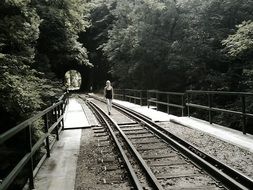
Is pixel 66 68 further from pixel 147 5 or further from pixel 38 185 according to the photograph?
pixel 38 185

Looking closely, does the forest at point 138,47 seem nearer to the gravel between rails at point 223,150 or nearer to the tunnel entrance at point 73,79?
the gravel between rails at point 223,150

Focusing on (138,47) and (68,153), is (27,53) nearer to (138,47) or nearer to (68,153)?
(68,153)

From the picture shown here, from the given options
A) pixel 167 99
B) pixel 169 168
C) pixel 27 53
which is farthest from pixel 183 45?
pixel 169 168

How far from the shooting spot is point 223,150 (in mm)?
7797

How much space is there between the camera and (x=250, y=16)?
20.9 meters

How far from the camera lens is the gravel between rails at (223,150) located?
254 inches

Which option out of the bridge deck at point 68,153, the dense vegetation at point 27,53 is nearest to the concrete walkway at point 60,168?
the bridge deck at point 68,153

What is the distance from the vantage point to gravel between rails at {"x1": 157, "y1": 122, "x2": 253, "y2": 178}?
6441mm

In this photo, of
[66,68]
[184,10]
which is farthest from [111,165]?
[66,68]

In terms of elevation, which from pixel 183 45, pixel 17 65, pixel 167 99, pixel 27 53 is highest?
pixel 183 45

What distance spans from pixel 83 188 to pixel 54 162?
187 cm

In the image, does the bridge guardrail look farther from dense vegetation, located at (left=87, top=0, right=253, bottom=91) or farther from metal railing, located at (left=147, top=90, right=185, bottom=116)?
dense vegetation, located at (left=87, top=0, right=253, bottom=91)

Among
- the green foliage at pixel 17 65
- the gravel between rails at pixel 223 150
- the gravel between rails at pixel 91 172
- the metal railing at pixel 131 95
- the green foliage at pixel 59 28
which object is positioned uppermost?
the green foliage at pixel 59 28

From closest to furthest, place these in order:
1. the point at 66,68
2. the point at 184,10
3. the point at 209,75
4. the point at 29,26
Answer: the point at 29,26, the point at 209,75, the point at 184,10, the point at 66,68
